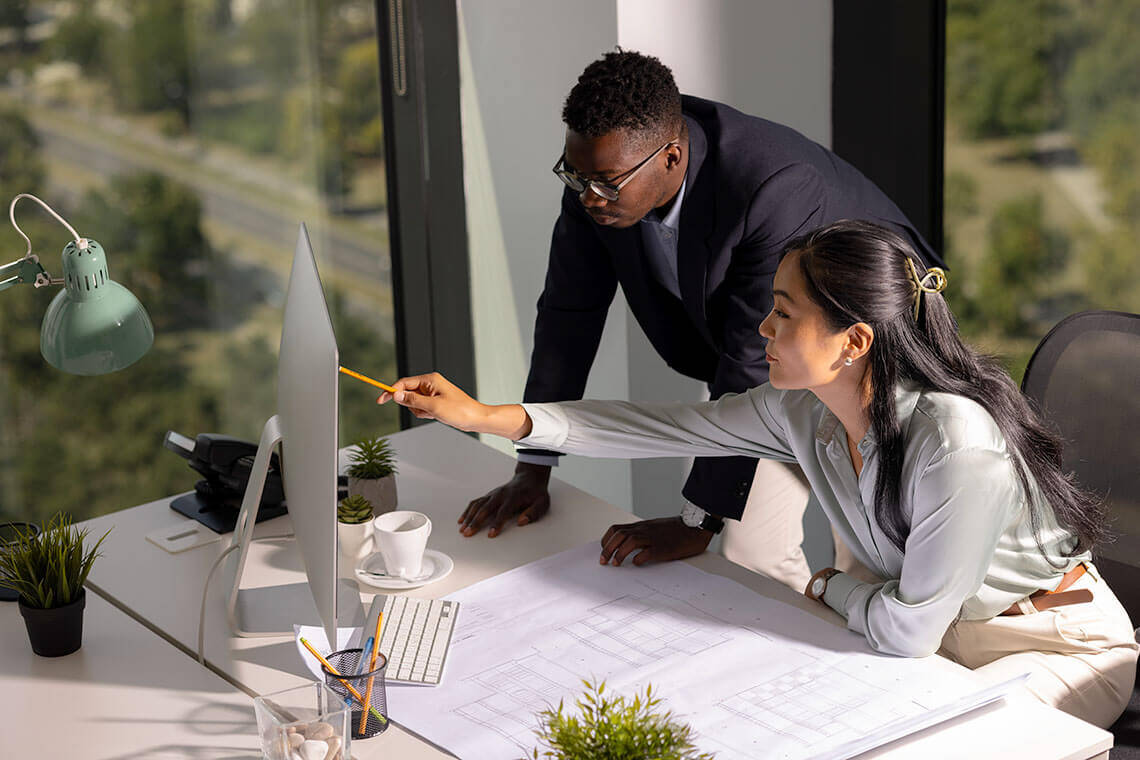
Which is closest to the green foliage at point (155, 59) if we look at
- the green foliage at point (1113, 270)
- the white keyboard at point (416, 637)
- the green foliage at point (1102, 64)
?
the white keyboard at point (416, 637)

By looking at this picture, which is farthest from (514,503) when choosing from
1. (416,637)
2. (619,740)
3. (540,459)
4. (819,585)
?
(619,740)

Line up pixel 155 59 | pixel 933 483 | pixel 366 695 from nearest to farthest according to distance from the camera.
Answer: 1. pixel 366 695
2. pixel 933 483
3. pixel 155 59

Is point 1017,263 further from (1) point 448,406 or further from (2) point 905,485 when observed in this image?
(1) point 448,406

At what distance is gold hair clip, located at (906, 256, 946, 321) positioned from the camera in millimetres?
1501

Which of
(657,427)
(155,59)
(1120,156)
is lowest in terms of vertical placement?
(657,427)

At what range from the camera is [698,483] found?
188 centimetres

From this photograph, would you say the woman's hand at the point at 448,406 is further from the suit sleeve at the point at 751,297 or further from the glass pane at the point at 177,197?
the glass pane at the point at 177,197

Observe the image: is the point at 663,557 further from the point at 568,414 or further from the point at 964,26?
the point at 964,26

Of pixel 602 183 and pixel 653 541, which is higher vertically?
pixel 602 183

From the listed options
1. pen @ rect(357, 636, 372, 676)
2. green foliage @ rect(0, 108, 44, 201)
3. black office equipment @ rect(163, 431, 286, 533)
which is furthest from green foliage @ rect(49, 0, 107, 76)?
pen @ rect(357, 636, 372, 676)

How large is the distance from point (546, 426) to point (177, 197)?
1381 millimetres

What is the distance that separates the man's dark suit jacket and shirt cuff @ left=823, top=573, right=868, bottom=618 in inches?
11.2

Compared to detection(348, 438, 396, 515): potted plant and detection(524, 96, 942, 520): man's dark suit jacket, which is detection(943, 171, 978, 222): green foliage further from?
detection(348, 438, 396, 515): potted plant

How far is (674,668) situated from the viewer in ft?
4.81
